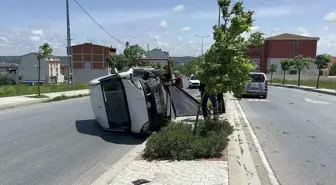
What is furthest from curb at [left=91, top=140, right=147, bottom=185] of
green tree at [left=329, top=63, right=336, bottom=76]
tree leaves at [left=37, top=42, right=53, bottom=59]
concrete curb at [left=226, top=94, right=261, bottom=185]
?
green tree at [left=329, top=63, right=336, bottom=76]

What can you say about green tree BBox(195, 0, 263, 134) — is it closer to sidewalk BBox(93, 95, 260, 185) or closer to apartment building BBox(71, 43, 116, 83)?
sidewalk BBox(93, 95, 260, 185)

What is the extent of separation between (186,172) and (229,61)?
102 inches

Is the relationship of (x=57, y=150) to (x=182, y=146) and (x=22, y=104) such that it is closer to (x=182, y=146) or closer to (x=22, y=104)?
(x=182, y=146)

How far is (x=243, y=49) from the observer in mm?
7082

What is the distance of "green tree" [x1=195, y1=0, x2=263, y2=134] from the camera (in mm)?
7008

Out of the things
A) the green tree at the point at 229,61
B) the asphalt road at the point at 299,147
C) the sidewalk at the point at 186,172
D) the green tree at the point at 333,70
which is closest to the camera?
the sidewalk at the point at 186,172

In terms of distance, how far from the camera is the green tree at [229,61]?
23.0 feet

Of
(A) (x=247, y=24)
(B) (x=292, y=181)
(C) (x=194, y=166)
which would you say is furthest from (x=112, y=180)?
(A) (x=247, y=24)

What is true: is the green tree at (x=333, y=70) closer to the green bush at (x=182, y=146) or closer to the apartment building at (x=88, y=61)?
the apartment building at (x=88, y=61)

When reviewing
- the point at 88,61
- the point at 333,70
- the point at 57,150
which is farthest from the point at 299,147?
the point at 333,70

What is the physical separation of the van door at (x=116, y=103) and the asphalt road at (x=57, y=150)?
1.19 feet

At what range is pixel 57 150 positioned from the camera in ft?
24.8

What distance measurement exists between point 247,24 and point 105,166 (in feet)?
12.7

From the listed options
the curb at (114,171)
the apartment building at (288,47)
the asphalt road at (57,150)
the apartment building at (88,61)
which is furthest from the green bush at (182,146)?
the apartment building at (288,47)
